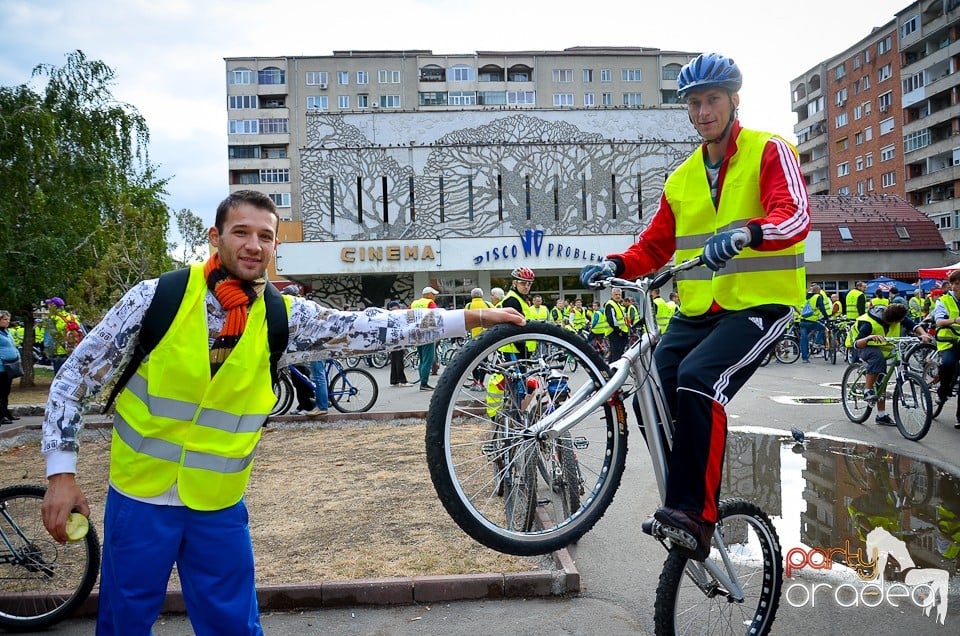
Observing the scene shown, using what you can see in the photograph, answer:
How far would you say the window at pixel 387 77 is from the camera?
256 ft

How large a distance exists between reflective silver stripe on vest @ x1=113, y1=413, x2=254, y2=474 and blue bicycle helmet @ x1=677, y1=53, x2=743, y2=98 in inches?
96.8

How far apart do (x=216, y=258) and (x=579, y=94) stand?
264ft

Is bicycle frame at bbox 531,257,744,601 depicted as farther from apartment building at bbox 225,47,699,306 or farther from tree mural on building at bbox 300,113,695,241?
tree mural on building at bbox 300,113,695,241

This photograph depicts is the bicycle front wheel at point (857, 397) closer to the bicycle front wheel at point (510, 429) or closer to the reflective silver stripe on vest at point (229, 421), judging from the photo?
the bicycle front wheel at point (510, 429)

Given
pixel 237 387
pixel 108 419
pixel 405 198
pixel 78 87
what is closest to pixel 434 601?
pixel 237 387

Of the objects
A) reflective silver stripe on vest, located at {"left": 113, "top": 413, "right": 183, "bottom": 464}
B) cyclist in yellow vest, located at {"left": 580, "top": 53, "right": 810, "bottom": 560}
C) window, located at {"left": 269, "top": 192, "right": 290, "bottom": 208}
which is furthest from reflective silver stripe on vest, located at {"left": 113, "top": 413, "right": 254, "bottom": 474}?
window, located at {"left": 269, "top": 192, "right": 290, "bottom": 208}

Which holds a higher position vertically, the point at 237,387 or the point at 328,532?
the point at 237,387

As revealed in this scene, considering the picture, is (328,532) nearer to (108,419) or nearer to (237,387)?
(237,387)

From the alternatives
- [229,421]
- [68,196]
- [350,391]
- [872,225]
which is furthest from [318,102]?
[229,421]

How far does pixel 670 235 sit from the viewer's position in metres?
3.80

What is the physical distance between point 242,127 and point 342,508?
78002 millimetres

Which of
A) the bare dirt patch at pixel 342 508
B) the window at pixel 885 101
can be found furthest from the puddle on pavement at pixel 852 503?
the window at pixel 885 101

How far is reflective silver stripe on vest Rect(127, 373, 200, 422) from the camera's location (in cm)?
269

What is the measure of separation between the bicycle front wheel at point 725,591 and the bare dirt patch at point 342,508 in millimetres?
1581
